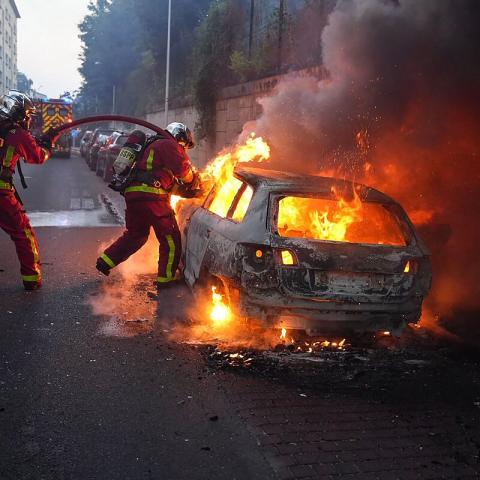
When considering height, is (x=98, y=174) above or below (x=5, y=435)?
above

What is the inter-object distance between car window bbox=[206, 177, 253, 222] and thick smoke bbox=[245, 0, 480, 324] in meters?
2.98

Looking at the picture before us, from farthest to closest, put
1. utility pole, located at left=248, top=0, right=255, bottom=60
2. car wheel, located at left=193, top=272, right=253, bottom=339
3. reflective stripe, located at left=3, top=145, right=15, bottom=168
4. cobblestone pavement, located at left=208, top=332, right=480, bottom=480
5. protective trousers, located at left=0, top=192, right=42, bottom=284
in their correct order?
utility pole, located at left=248, top=0, right=255, bottom=60 < protective trousers, located at left=0, top=192, right=42, bottom=284 < reflective stripe, located at left=3, top=145, right=15, bottom=168 < car wheel, located at left=193, top=272, right=253, bottom=339 < cobblestone pavement, located at left=208, top=332, right=480, bottom=480

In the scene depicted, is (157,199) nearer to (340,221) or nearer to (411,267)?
(340,221)

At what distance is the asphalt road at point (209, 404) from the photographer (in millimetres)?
2906

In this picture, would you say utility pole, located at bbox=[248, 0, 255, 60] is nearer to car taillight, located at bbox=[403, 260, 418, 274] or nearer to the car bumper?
car taillight, located at bbox=[403, 260, 418, 274]

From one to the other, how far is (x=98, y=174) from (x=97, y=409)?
66.8 feet

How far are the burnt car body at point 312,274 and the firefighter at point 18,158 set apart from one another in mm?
2442

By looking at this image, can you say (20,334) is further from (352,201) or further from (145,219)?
(352,201)

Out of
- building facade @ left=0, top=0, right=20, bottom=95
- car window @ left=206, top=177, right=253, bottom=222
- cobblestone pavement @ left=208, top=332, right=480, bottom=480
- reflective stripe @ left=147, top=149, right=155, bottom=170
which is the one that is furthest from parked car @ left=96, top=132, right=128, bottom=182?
building facade @ left=0, top=0, right=20, bottom=95

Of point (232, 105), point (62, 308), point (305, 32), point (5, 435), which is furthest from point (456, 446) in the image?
point (232, 105)

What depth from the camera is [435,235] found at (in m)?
7.39

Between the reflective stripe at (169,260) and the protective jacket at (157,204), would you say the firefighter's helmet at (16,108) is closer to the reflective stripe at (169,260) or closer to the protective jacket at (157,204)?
the protective jacket at (157,204)

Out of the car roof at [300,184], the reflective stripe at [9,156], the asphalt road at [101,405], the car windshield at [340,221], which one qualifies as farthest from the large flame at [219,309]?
the reflective stripe at [9,156]

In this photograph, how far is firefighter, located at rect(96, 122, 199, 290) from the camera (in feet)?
20.2
